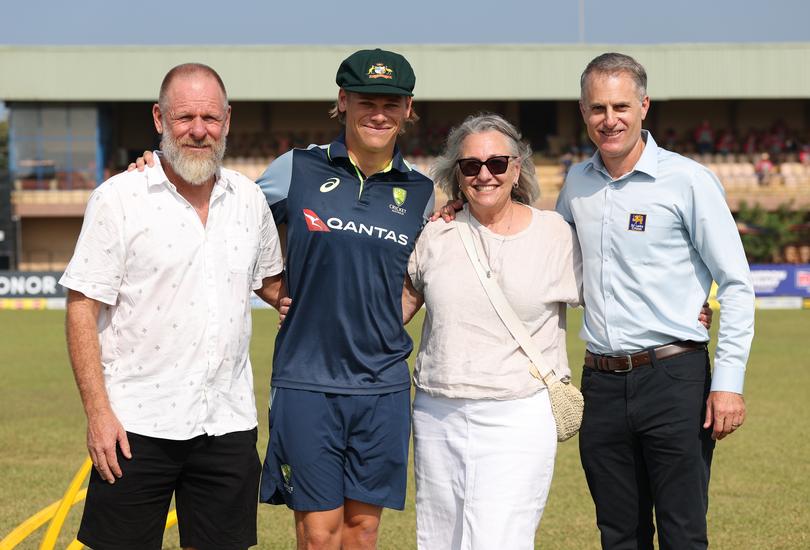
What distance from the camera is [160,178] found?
171 inches

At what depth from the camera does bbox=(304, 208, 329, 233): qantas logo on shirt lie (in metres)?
4.60

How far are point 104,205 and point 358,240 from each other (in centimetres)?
103

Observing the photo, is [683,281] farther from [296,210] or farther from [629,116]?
[296,210]

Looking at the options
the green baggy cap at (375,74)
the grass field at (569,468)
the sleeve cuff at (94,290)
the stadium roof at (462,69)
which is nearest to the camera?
the sleeve cuff at (94,290)

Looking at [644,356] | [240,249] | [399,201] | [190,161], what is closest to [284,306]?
[240,249]

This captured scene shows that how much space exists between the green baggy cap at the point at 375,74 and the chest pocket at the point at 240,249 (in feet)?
2.56

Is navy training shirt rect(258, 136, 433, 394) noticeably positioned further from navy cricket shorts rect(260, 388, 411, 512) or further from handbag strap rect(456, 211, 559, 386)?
handbag strap rect(456, 211, 559, 386)

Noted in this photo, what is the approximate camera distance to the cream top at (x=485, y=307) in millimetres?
4500

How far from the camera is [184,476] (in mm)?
4508

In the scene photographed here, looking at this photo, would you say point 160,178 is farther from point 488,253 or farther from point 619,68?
point 619,68

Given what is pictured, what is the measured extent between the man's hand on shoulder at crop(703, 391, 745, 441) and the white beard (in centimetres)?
232

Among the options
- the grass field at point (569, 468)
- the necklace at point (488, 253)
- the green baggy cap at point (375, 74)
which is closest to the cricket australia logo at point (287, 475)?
the necklace at point (488, 253)

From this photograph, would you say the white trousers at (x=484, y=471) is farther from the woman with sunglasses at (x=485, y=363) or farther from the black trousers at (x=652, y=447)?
the black trousers at (x=652, y=447)

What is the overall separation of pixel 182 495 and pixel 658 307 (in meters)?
2.18
